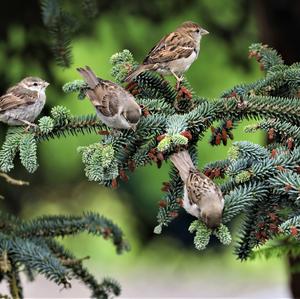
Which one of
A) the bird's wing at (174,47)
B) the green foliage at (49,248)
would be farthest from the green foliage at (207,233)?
the bird's wing at (174,47)

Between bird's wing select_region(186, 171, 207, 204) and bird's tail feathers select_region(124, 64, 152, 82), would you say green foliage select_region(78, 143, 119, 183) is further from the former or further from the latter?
bird's tail feathers select_region(124, 64, 152, 82)

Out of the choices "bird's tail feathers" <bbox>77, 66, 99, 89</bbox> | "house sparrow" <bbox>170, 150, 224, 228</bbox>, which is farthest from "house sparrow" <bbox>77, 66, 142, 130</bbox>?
"house sparrow" <bbox>170, 150, 224, 228</bbox>

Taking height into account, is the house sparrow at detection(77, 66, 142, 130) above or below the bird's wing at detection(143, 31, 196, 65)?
below

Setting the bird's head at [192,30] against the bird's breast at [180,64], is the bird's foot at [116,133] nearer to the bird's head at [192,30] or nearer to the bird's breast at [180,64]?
the bird's breast at [180,64]

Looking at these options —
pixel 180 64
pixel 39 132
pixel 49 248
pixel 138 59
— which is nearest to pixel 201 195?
pixel 39 132

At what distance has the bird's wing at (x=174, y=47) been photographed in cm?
387

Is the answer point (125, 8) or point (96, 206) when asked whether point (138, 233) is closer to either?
point (96, 206)

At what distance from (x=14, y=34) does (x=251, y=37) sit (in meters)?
1.76

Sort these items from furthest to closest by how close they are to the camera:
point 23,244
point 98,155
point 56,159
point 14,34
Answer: point 56,159 < point 14,34 < point 23,244 < point 98,155

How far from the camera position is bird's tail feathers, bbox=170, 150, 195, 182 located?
2.76 m

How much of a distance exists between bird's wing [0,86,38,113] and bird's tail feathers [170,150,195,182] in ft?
3.84

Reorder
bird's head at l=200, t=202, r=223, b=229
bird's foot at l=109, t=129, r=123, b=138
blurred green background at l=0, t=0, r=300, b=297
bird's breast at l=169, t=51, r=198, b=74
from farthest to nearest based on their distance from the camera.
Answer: blurred green background at l=0, t=0, r=300, b=297 → bird's breast at l=169, t=51, r=198, b=74 → bird's foot at l=109, t=129, r=123, b=138 → bird's head at l=200, t=202, r=223, b=229

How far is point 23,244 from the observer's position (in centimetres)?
301

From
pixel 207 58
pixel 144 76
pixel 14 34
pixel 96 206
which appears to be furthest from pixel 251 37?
pixel 144 76
